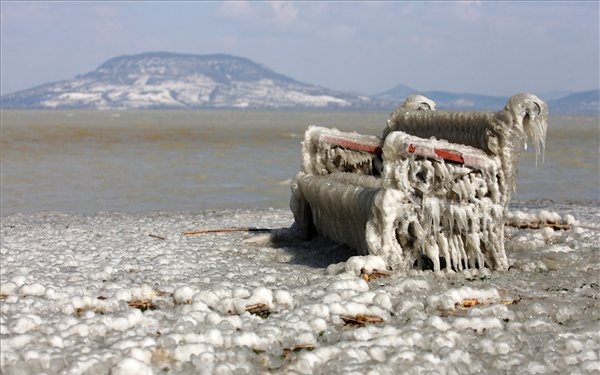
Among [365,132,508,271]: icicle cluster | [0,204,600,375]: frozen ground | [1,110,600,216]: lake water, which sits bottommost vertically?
[1,110,600,216]: lake water

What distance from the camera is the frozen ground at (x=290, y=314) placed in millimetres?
5684

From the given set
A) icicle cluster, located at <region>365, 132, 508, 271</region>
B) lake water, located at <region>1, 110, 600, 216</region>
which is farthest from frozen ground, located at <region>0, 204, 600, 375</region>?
lake water, located at <region>1, 110, 600, 216</region>

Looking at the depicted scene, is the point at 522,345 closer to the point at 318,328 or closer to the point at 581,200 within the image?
the point at 318,328

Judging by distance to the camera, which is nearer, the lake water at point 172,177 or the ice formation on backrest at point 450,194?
the ice formation on backrest at point 450,194

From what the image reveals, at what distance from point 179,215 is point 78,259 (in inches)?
322

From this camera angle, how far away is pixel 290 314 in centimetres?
662

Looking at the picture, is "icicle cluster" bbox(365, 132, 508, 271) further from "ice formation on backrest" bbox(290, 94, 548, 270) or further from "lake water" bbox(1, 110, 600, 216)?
"lake water" bbox(1, 110, 600, 216)

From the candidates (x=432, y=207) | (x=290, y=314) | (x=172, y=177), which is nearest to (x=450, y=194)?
(x=432, y=207)

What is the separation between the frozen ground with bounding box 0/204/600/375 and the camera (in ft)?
18.6

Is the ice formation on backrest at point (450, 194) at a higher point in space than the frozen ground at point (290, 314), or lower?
higher

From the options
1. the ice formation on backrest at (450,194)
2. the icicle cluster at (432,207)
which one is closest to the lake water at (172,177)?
the ice formation on backrest at (450,194)

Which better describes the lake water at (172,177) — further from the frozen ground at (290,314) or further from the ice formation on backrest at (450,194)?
the ice formation on backrest at (450,194)

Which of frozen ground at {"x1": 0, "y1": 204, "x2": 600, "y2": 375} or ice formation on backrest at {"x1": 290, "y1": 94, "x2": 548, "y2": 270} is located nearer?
frozen ground at {"x1": 0, "y1": 204, "x2": 600, "y2": 375}

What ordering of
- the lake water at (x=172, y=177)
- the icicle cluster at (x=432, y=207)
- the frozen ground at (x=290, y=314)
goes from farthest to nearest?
the lake water at (x=172, y=177) < the icicle cluster at (x=432, y=207) < the frozen ground at (x=290, y=314)
